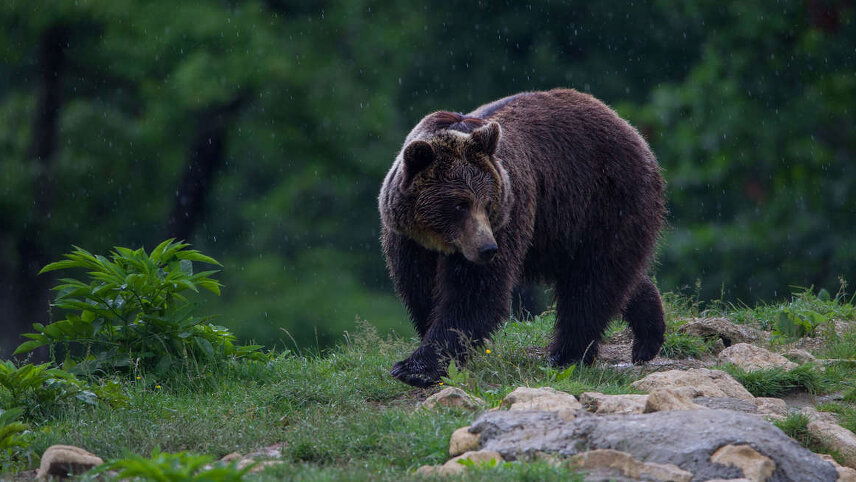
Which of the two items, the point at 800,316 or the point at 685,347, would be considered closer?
the point at 685,347

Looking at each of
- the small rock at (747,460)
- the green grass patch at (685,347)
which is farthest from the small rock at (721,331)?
the small rock at (747,460)

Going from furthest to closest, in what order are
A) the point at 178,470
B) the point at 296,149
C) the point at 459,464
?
the point at 296,149, the point at 459,464, the point at 178,470

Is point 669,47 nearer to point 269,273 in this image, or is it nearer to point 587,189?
point 269,273

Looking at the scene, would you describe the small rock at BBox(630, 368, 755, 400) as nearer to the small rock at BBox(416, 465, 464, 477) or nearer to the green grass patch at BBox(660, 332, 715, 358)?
the green grass patch at BBox(660, 332, 715, 358)

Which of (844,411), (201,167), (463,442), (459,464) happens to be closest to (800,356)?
(844,411)

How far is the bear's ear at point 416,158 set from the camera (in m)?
6.54

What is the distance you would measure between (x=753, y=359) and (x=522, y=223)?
169 cm

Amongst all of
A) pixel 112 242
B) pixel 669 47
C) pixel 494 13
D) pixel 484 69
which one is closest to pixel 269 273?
pixel 112 242

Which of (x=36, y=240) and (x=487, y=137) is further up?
(x=487, y=137)

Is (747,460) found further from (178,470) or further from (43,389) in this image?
(43,389)

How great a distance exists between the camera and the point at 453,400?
543 cm

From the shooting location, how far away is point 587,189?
7.45 meters

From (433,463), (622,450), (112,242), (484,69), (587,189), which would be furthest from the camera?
(484,69)

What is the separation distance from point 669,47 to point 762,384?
1135cm
